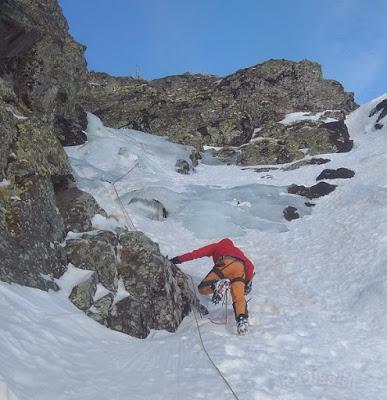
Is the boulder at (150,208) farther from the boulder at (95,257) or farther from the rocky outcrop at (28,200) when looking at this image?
the boulder at (95,257)

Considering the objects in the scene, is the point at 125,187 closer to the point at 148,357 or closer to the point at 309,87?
the point at 148,357

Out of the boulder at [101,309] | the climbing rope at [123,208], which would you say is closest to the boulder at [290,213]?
the climbing rope at [123,208]

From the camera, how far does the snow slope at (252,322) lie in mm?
5383

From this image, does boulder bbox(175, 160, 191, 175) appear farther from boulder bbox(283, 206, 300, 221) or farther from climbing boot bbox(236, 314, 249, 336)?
climbing boot bbox(236, 314, 249, 336)

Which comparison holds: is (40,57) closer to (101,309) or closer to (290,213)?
(101,309)

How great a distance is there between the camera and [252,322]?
923 cm

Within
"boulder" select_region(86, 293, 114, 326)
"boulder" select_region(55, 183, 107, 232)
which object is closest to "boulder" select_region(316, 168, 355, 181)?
"boulder" select_region(55, 183, 107, 232)

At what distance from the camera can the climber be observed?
9.01 meters

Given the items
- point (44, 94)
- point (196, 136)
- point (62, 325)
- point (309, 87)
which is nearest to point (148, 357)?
point (62, 325)

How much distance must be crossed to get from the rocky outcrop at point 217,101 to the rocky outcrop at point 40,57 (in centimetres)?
1336

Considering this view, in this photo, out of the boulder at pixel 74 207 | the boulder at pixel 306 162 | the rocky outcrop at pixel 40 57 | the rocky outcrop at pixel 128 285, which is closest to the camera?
the rocky outcrop at pixel 128 285

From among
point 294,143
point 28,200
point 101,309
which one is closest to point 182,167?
point 294,143

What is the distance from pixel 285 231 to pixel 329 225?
1.65 meters

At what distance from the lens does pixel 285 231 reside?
18.2m
